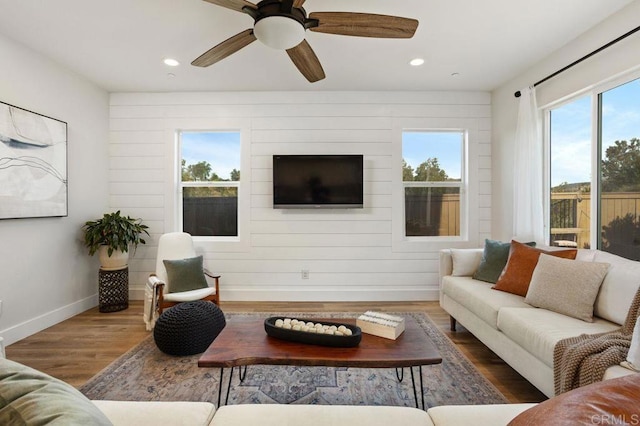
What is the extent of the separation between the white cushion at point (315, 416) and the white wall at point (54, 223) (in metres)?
3.08

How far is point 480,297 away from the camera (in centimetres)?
267

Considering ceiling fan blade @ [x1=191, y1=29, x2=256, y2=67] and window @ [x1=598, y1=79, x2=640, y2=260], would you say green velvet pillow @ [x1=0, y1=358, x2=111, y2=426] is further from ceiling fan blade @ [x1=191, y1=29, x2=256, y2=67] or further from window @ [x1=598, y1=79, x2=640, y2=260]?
window @ [x1=598, y1=79, x2=640, y2=260]

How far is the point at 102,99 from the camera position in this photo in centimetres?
414

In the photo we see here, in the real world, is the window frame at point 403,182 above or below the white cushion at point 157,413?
above

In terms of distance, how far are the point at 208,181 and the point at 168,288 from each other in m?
1.58

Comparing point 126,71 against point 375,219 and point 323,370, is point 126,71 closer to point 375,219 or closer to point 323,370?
point 375,219

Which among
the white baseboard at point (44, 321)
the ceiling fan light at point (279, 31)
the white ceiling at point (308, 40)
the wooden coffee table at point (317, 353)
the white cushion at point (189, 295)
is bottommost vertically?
the white baseboard at point (44, 321)

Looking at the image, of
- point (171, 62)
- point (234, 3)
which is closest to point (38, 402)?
point (234, 3)

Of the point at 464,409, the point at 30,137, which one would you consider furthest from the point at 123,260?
the point at 464,409

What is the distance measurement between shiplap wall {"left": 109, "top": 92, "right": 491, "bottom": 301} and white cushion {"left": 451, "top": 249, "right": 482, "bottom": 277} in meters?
0.93

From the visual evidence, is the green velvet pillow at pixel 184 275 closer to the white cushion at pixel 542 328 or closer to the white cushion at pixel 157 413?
the white cushion at pixel 157 413

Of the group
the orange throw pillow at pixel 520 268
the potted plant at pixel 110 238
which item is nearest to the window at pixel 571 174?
the orange throw pillow at pixel 520 268

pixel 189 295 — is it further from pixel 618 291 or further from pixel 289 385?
pixel 618 291

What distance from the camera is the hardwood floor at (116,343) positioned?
7.85 ft
